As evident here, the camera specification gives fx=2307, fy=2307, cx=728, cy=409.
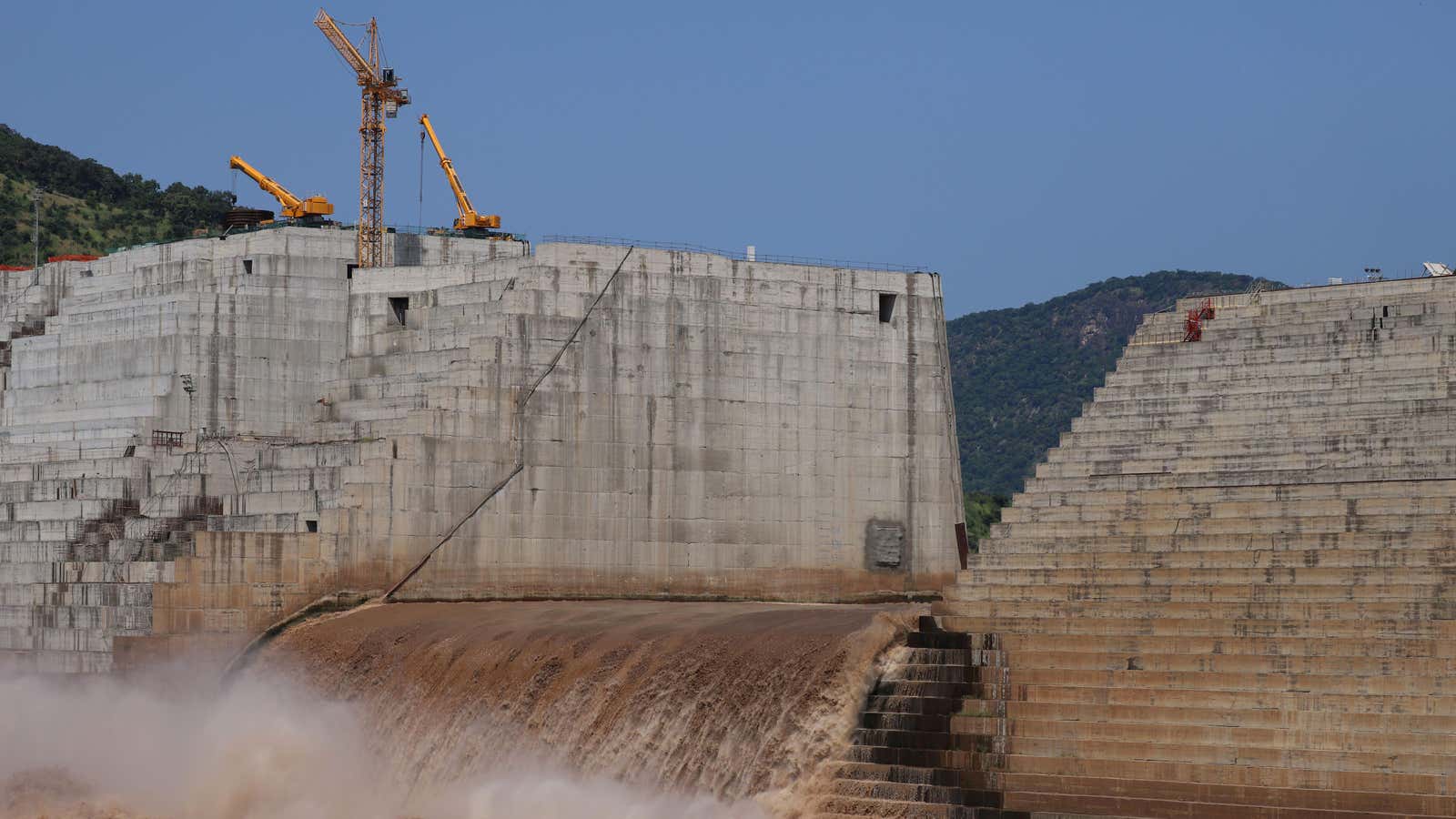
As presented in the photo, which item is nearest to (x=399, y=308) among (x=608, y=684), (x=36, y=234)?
(x=36, y=234)

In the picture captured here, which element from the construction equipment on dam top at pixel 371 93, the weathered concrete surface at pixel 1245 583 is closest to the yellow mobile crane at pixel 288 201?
the construction equipment on dam top at pixel 371 93

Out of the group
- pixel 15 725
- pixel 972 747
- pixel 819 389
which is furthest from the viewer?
pixel 819 389

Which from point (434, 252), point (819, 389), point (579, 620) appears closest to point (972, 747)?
point (579, 620)

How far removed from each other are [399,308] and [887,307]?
18107 mm

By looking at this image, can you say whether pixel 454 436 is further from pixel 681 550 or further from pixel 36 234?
pixel 36 234

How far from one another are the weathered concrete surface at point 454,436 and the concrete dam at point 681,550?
150 mm

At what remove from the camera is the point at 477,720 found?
59906 millimetres

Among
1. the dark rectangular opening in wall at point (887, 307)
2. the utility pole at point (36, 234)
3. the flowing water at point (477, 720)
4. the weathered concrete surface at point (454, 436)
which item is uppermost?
the utility pole at point (36, 234)

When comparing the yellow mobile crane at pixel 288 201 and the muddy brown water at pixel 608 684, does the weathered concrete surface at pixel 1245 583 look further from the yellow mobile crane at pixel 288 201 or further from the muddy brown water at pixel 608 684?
the yellow mobile crane at pixel 288 201

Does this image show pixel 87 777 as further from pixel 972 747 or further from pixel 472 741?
pixel 972 747

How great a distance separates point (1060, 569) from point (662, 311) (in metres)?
30.1

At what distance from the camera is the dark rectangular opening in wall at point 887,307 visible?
278ft

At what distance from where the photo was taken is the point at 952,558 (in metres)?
85.7

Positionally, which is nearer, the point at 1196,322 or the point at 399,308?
the point at 1196,322
